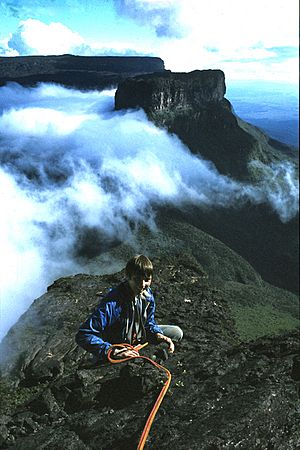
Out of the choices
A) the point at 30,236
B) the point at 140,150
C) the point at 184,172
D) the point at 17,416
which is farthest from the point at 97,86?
the point at 17,416

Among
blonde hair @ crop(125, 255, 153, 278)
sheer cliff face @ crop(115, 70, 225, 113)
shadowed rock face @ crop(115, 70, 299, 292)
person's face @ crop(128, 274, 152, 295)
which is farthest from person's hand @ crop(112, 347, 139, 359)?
sheer cliff face @ crop(115, 70, 225, 113)

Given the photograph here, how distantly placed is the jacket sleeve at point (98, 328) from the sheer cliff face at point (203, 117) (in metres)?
147

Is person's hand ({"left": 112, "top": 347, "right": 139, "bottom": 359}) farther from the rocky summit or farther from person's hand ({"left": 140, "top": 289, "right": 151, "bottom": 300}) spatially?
person's hand ({"left": 140, "top": 289, "right": 151, "bottom": 300})

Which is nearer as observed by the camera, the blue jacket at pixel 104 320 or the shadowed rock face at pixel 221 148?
the blue jacket at pixel 104 320

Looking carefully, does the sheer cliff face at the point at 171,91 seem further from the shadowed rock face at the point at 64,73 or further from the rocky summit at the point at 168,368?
the rocky summit at the point at 168,368

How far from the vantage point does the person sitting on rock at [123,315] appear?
9547 millimetres

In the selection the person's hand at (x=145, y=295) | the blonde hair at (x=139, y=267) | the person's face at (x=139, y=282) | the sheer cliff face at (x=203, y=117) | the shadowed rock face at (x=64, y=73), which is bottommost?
the person's hand at (x=145, y=295)

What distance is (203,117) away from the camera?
168m

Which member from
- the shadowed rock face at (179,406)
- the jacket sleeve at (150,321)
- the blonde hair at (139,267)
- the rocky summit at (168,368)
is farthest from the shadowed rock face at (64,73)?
the blonde hair at (139,267)

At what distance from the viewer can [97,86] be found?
177750mm

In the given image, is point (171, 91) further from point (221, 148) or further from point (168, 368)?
point (168, 368)

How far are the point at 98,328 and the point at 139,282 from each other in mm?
1831

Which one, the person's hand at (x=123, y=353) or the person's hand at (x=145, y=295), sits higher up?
the person's hand at (x=145, y=295)

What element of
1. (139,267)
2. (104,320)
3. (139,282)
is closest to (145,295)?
(139,282)
